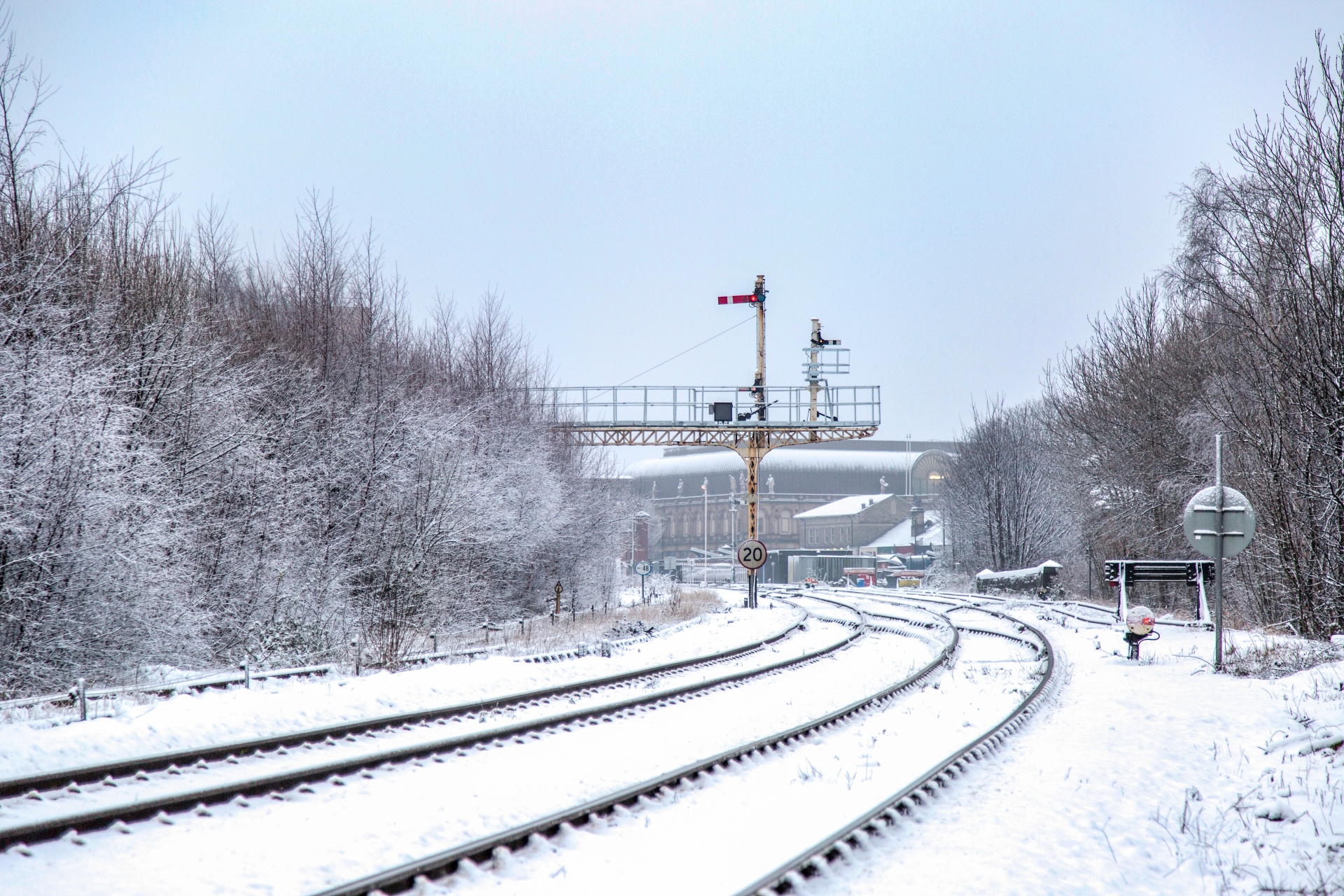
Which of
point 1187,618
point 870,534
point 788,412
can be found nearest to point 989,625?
point 1187,618

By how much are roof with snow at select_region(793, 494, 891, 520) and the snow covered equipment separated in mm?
86416

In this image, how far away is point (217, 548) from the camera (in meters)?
16.5

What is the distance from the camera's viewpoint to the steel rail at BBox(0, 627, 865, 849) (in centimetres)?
540

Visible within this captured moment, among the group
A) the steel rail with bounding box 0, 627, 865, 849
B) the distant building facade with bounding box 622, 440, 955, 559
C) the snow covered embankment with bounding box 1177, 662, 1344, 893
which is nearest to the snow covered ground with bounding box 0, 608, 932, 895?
the steel rail with bounding box 0, 627, 865, 849

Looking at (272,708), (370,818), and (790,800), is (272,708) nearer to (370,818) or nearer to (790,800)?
(370,818)

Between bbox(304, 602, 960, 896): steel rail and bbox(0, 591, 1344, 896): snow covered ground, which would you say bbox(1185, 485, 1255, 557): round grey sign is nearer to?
bbox(0, 591, 1344, 896): snow covered ground

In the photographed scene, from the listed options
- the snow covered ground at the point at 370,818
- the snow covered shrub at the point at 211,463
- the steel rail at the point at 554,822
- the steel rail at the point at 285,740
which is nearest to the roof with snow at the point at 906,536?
the snow covered shrub at the point at 211,463

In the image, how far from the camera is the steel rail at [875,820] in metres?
4.78

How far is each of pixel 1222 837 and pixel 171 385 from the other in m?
16.0

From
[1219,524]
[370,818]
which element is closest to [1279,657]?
[1219,524]

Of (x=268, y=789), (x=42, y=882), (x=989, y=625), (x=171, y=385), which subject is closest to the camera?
(x=42, y=882)

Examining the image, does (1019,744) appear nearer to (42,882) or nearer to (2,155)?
(42,882)

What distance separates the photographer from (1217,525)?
11648 millimetres

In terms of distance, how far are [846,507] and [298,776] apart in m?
98.7
